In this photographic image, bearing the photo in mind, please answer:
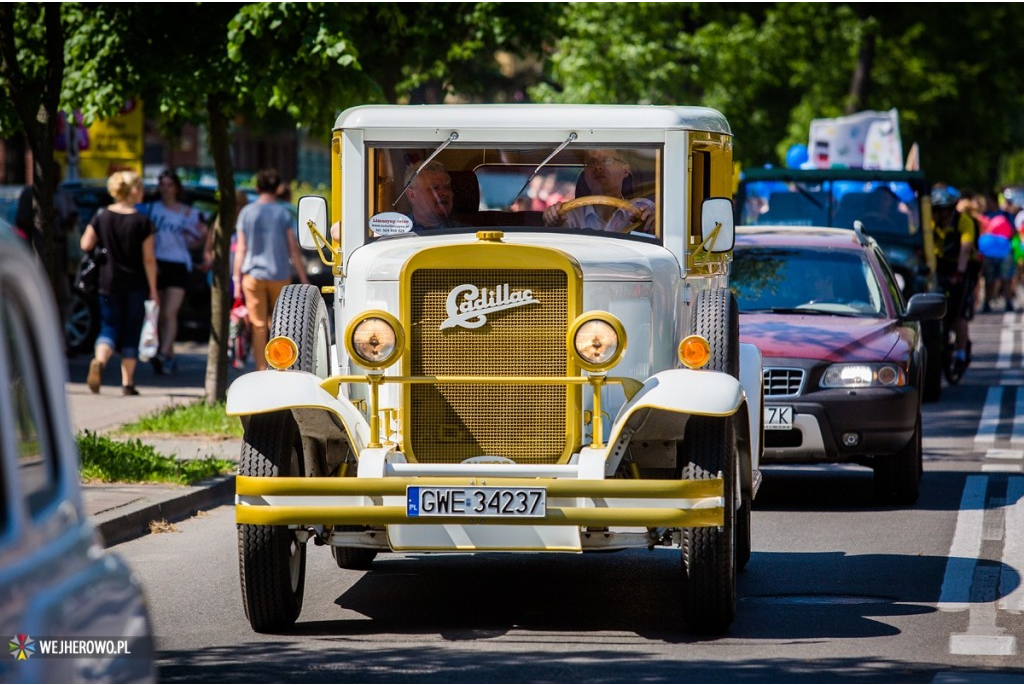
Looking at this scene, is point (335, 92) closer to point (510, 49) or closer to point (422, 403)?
point (510, 49)

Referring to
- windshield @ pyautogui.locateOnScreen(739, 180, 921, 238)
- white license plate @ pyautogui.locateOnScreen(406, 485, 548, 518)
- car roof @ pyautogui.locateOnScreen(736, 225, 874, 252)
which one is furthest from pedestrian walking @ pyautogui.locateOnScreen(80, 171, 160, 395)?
white license plate @ pyautogui.locateOnScreen(406, 485, 548, 518)

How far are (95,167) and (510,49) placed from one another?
12793 mm

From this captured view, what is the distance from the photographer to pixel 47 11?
11.4 m

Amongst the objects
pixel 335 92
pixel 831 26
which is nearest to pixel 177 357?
pixel 335 92

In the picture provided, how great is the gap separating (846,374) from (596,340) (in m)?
4.52

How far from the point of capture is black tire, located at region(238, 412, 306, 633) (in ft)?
23.4

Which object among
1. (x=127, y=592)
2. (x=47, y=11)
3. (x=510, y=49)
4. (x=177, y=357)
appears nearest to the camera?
(x=127, y=592)

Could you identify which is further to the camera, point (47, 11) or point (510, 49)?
point (510, 49)

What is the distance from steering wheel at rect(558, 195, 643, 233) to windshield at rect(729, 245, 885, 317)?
430cm

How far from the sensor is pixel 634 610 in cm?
786

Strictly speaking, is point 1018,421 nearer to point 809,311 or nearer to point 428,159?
point 809,311

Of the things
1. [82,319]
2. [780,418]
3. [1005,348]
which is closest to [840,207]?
[1005,348]

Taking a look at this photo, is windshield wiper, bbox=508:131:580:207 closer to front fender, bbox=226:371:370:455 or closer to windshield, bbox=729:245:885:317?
front fender, bbox=226:371:370:455

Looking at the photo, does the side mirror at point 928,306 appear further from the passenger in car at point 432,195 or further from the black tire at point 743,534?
the passenger in car at point 432,195
